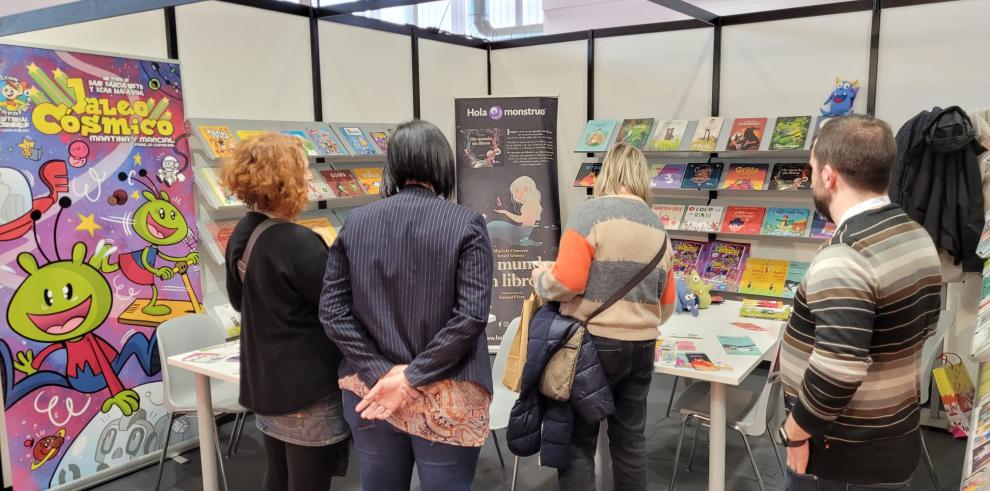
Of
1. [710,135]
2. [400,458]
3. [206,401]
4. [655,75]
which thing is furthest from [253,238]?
[655,75]

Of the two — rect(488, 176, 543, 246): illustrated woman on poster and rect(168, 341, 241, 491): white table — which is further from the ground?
rect(488, 176, 543, 246): illustrated woman on poster

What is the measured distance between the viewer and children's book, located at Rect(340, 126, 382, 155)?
4.56 m

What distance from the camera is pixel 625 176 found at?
7.77ft

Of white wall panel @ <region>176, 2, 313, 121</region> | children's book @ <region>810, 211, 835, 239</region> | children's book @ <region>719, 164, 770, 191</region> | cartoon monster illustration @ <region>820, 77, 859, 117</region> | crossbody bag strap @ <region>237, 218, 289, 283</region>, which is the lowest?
children's book @ <region>810, 211, 835, 239</region>

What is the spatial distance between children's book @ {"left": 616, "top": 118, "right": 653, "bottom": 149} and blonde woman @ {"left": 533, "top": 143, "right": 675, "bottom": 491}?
2.48m

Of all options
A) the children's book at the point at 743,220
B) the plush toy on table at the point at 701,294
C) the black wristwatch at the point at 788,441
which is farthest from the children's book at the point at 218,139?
the children's book at the point at 743,220

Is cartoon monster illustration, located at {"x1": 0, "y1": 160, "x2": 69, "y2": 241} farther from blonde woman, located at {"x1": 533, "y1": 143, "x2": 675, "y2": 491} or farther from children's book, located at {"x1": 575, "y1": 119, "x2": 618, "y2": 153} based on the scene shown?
children's book, located at {"x1": 575, "y1": 119, "x2": 618, "y2": 153}

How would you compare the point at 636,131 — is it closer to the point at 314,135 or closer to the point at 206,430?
the point at 314,135

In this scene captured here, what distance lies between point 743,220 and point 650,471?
205 centimetres

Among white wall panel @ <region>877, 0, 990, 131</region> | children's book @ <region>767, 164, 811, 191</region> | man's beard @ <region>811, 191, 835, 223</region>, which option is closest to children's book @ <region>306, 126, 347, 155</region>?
children's book @ <region>767, 164, 811, 191</region>

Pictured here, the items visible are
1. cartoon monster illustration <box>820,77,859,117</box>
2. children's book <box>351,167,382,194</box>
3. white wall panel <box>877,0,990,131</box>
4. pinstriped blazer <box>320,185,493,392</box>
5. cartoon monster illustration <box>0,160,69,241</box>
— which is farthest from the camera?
children's book <box>351,167,382,194</box>

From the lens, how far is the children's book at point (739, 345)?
9.14 feet

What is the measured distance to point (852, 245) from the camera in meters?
1.46

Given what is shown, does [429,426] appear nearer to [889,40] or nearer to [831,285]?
[831,285]
